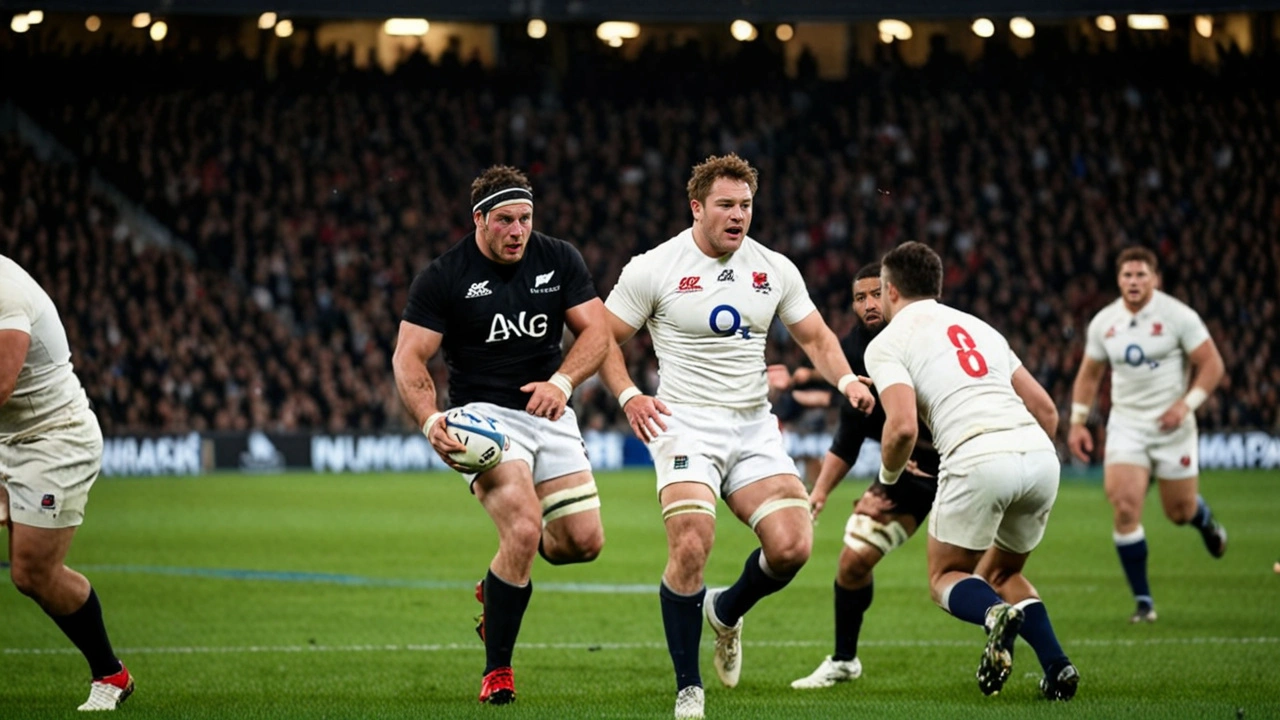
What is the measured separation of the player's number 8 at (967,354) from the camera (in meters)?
8.71

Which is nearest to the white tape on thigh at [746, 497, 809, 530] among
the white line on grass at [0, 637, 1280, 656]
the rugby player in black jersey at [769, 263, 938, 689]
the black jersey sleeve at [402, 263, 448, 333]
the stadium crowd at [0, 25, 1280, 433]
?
the rugby player in black jersey at [769, 263, 938, 689]

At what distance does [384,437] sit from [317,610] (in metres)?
19.1

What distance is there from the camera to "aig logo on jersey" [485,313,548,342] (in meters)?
9.27

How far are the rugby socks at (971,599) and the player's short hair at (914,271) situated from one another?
1426 millimetres

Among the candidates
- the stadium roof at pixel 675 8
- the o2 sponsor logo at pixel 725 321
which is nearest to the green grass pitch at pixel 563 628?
the o2 sponsor logo at pixel 725 321

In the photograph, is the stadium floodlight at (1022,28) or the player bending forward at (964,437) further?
the stadium floodlight at (1022,28)

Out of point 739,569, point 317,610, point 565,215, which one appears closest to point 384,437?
point 565,215

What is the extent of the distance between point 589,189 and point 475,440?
30.1 m

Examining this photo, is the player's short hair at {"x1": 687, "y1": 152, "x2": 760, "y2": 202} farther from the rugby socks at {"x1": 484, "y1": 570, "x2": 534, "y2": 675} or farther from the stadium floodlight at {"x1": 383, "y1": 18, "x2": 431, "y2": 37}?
the stadium floodlight at {"x1": 383, "y1": 18, "x2": 431, "y2": 37}

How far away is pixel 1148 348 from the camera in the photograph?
13641 mm

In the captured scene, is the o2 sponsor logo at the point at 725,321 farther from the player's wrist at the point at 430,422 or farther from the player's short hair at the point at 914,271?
the player's wrist at the point at 430,422

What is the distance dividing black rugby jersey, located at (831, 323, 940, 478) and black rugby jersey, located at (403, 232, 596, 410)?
5.89ft

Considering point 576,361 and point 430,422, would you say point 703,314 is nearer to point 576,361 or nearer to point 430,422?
point 576,361

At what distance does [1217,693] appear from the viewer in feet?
29.8
